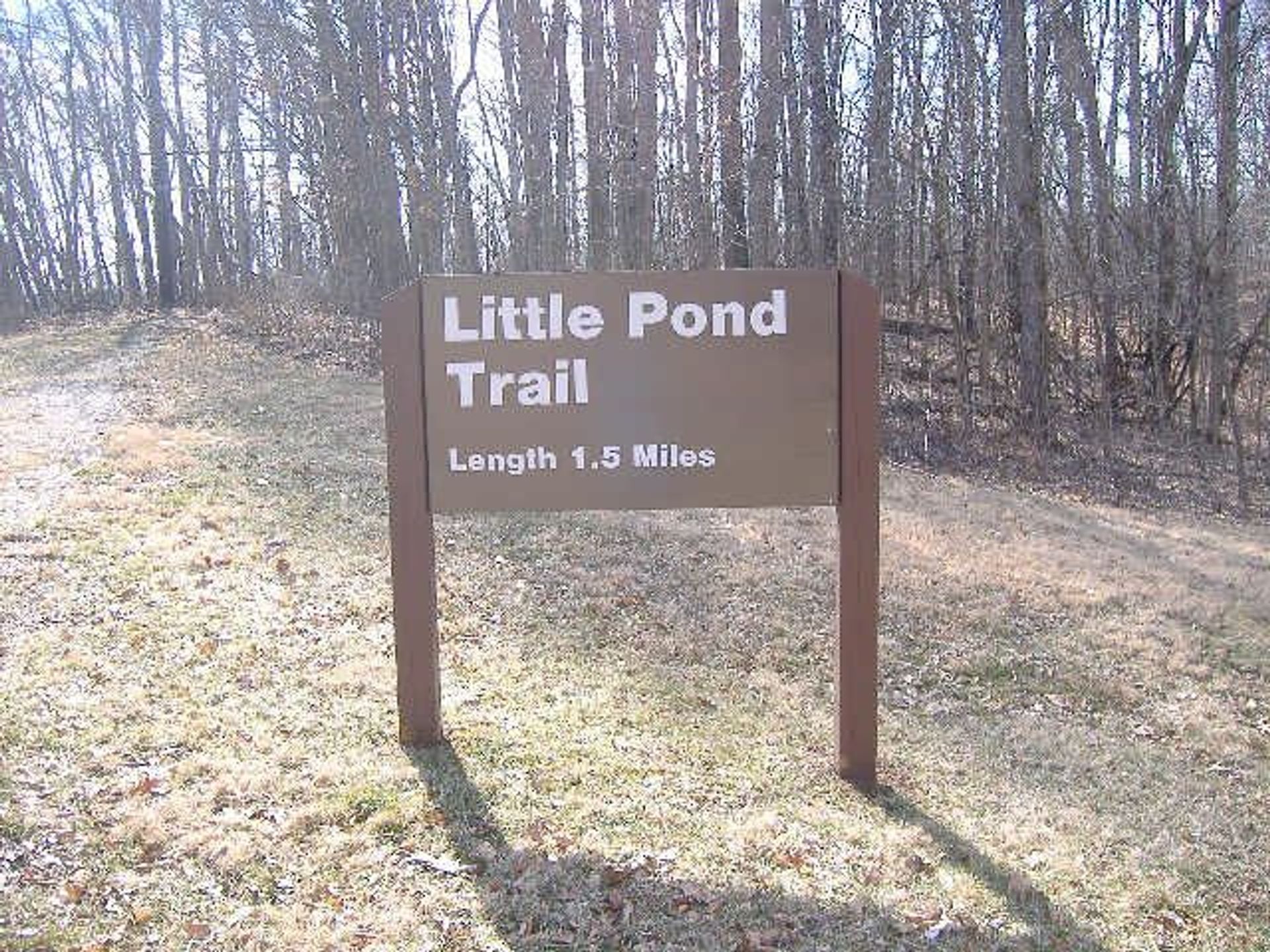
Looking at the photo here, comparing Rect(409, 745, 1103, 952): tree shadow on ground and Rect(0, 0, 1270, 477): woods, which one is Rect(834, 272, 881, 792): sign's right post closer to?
Rect(409, 745, 1103, 952): tree shadow on ground

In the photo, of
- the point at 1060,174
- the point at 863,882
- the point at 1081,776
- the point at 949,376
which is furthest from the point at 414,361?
the point at 1060,174

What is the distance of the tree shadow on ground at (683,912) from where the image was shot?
3.41 m

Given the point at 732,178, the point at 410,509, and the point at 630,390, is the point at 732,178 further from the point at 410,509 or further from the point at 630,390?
the point at 410,509

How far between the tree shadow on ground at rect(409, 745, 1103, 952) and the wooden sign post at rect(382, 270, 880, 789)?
3.89ft

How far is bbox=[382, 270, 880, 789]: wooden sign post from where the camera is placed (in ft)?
13.9

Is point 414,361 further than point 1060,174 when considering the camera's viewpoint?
No

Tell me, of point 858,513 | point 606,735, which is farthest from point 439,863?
point 858,513

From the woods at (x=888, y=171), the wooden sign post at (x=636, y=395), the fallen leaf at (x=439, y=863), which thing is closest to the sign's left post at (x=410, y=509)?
the wooden sign post at (x=636, y=395)

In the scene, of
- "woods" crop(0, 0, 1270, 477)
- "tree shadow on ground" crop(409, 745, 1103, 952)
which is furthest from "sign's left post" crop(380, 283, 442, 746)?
"woods" crop(0, 0, 1270, 477)

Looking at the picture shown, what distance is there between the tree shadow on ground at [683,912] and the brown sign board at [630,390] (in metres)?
1.26

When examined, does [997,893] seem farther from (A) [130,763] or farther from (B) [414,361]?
(A) [130,763]

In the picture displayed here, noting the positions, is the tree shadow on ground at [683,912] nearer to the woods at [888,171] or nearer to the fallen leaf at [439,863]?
the fallen leaf at [439,863]

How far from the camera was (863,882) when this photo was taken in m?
3.77

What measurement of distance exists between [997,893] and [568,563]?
13.5 feet
